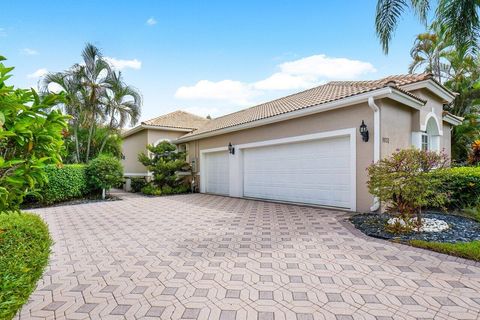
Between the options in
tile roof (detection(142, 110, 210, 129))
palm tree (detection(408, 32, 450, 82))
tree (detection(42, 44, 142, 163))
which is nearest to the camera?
tree (detection(42, 44, 142, 163))

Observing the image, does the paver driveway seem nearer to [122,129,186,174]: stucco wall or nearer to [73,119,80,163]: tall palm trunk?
[73,119,80,163]: tall palm trunk

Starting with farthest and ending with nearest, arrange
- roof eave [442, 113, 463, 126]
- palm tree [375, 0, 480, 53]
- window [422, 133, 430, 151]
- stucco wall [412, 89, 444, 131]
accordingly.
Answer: roof eave [442, 113, 463, 126]
window [422, 133, 430, 151]
stucco wall [412, 89, 444, 131]
palm tree [375, 0, 480, 53]

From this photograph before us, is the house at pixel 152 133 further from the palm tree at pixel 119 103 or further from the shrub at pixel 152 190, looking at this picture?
the shrub at pixel 152 190

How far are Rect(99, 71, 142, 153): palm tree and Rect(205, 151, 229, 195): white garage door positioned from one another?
5339mm

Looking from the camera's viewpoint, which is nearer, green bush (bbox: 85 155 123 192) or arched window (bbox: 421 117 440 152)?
arched window (bbox: 421 117 440 152)

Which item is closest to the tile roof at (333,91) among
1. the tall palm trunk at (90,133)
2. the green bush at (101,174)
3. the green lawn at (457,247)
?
the green lawn at (457,247)

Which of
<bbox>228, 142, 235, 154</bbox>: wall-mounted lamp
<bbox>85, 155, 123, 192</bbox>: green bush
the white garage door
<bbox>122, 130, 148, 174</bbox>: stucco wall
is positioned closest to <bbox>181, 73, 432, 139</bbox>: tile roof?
<bbox>228, 142, 235, 154</bbox>: wall-mounted lamp

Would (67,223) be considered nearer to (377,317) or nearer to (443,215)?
(377,317)

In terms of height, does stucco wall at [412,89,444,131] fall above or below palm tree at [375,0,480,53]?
below

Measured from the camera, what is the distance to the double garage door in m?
9.26

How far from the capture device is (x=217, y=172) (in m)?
15.5

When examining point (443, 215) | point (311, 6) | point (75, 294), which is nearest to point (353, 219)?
point (443, 215)

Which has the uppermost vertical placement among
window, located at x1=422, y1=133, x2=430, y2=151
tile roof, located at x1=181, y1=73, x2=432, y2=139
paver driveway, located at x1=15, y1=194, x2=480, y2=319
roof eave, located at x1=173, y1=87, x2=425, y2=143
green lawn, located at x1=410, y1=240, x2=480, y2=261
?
tile roof, located at x1=181, y1=73, x2=432, y2=139

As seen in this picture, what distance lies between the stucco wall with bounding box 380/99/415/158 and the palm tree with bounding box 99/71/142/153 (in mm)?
13702
